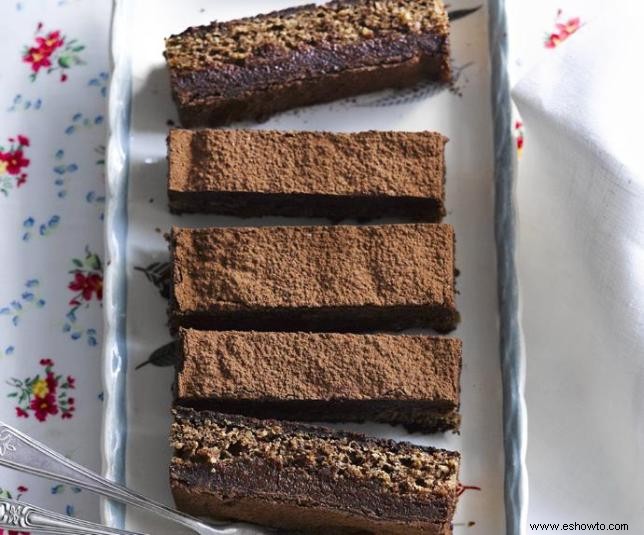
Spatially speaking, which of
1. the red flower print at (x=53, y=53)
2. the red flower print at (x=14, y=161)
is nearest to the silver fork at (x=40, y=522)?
the red flower print at (x=14, y=161)

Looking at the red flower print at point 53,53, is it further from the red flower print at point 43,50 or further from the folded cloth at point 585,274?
the folded cloth at point 585,274

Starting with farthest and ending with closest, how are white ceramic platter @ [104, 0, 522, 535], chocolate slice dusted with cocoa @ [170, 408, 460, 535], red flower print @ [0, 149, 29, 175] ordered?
red flower print @ [0, 149, 29, 175] < white ceramic platter @ [104, 0, 522, 535] < chocolate slice dusted with cocoa @ [170, 408, 460, 535]

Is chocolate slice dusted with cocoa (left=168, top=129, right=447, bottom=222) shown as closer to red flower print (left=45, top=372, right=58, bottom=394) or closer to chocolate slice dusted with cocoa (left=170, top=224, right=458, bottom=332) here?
chocolate slice dusted with cocoa (left=170, top=224, right=458, bottom=332)

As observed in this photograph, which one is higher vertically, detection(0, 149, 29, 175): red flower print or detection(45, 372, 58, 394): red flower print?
detection(0, 149, 29, 175): red flower print

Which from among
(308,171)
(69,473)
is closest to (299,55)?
(308,171)

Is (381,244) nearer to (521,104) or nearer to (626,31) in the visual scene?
(521,104)

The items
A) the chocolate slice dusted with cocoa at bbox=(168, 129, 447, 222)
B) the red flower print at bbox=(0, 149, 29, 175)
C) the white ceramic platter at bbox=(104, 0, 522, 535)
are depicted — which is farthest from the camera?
the red flower print at bbox=(0, 149, 29, 175)

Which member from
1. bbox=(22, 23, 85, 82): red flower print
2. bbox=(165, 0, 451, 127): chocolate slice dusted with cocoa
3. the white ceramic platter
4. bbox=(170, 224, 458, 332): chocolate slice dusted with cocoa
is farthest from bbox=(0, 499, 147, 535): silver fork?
bbox=(22, 23, 85, 82): red flower print
